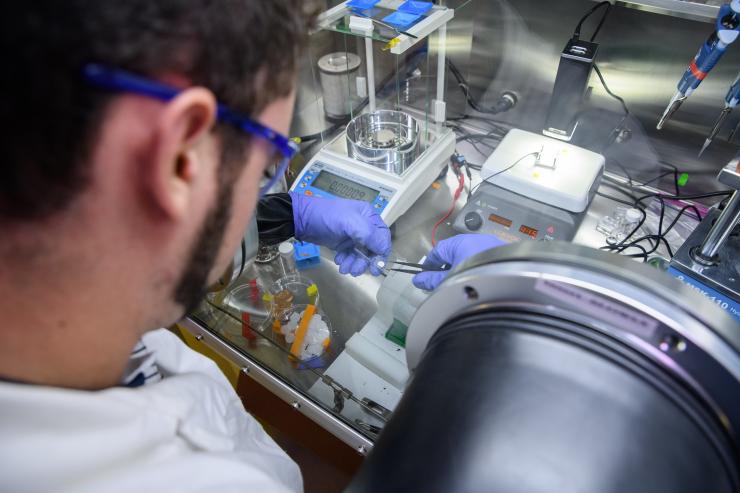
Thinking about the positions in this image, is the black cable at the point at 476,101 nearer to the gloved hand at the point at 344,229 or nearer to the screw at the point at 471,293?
the gloved hand at the point at 344,229

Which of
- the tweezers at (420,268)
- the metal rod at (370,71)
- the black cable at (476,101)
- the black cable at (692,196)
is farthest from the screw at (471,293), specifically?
the black cable at (476,101)

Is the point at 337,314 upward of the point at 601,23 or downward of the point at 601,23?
downward

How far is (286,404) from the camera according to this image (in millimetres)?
1136

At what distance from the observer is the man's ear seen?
1.11ft

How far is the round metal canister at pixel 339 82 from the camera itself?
4.74 ft

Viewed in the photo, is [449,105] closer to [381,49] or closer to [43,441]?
[381,49]

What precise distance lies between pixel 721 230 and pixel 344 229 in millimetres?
802

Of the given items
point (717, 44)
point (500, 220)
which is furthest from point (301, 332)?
point (717, 44)

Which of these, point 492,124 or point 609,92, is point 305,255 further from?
point 609,92

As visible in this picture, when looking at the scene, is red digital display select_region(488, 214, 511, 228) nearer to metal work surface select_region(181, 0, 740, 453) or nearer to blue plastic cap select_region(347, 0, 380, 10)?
metal work surface select_region(181, 0, 740, 453)

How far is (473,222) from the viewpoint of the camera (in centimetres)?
120

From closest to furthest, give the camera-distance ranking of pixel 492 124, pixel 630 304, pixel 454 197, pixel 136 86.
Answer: pixel 136 86 → pixel 630 304 → pixel 454 197 → pixel 492 124

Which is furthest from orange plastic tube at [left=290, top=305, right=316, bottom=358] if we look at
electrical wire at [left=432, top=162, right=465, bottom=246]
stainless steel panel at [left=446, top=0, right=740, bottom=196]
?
stainless steel panel at [left=446, top=0, right=740, bottom=196]

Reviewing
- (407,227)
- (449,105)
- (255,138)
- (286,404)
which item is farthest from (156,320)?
(449,105)
